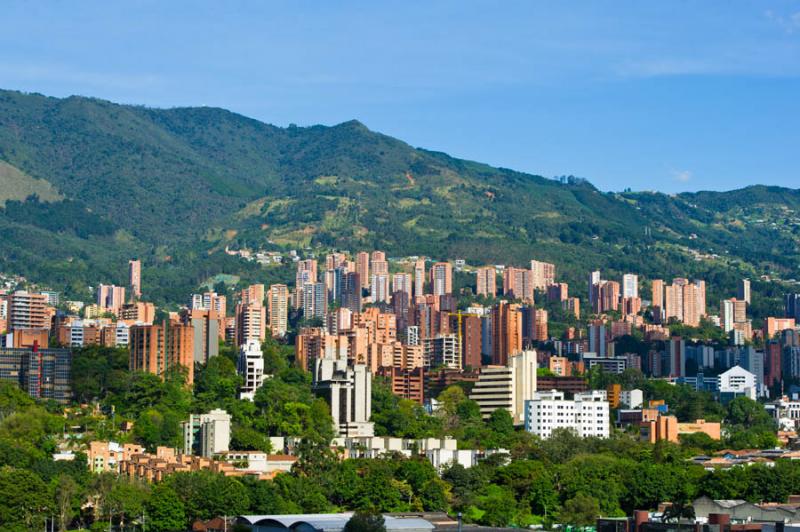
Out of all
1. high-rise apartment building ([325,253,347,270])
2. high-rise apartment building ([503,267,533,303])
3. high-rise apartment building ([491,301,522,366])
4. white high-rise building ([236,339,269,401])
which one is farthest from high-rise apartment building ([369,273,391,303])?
white high-rise building ([236,339,269,401])

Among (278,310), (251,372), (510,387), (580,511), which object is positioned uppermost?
(278,310)

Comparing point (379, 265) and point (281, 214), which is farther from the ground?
point (281, 214)

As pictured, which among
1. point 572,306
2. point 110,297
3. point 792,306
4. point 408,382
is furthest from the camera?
point 792,306

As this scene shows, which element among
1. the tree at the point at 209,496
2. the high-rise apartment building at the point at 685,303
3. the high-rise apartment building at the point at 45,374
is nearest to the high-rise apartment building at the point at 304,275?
the high-rise apartment building at the point at 685,303

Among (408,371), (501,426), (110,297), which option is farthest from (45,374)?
(110,297)

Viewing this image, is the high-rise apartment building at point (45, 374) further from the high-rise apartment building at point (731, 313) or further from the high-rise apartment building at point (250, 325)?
the high-rise apartment building at point (731, 313)

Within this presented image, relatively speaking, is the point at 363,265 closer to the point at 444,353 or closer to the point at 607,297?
the point at 607,297
